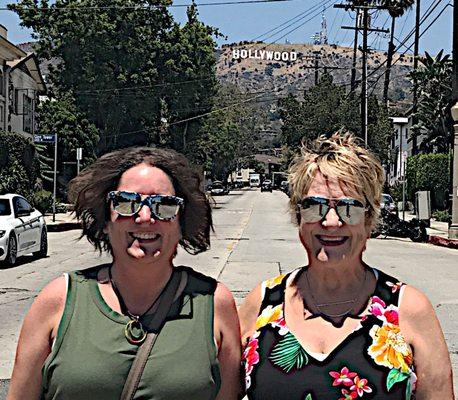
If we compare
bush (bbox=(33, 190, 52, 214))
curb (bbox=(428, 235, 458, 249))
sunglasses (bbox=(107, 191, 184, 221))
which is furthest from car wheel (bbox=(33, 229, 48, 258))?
bush (bbox=(33, 190, 52, 214))

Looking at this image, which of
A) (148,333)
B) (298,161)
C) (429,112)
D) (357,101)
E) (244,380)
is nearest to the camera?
(148,333)

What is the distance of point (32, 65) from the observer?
48.8 meters

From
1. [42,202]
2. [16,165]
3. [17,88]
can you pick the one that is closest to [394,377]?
[16,165]

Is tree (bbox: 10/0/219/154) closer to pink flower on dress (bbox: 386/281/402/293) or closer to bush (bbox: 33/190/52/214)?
bush (bbox: 33/190/52/214)

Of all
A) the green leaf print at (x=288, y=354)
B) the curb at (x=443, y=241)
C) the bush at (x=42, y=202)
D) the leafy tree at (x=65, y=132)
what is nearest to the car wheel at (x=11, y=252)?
the curb at (x=443, y=241)

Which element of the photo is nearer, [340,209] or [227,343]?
[227,343]

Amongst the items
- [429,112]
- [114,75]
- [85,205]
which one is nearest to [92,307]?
[85,205]

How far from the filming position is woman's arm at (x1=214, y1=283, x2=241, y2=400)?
3031mm

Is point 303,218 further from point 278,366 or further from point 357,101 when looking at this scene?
point 357,101

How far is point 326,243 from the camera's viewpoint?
3213 mm

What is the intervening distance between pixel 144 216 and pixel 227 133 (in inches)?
3883

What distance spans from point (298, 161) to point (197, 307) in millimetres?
763

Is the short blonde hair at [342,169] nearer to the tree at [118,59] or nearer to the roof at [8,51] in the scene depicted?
the roof at [8,51]

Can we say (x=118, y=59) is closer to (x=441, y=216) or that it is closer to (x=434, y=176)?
(x=434, y=176)
